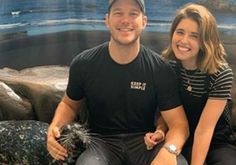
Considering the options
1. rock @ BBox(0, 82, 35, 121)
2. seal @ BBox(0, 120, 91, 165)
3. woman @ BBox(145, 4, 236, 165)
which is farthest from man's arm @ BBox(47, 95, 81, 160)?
rock @ BBox(0, 82, 35, 121)

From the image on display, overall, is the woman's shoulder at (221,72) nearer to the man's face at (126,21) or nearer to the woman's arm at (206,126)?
the woman's arm at (206,126)

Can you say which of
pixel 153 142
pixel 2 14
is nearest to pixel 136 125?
pixel 153 142

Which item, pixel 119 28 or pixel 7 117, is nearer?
pixel 119 28

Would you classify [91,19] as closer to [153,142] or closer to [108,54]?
[108,54]

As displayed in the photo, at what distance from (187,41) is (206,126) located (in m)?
0.47

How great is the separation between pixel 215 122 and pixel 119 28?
0.73 metres

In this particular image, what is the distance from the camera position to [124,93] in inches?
89.9

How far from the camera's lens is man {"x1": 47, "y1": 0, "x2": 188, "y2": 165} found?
2.19 metres

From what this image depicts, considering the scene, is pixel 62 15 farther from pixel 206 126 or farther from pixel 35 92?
pixel 206 126

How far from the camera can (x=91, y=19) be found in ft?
10.6

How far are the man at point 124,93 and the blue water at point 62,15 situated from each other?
859 mm

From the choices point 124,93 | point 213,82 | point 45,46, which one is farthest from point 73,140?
point 45,46

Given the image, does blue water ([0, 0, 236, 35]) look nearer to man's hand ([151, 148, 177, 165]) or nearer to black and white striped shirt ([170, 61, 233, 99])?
black and white striped shirt ([170, 61, 233, 99])

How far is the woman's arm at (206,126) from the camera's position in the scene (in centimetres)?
214
